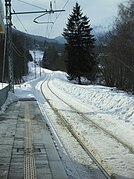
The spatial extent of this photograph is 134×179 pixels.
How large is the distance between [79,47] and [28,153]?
2140 inches

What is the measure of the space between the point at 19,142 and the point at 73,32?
178ft

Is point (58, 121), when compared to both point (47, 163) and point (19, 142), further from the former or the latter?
point (47, 163)

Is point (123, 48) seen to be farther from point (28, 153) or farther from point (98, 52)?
point (28, 153)

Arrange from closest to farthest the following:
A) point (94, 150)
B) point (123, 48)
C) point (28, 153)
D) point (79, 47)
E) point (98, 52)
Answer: point (28, 153), point (94, 150), point (123, 48), point (98, 52), point (79, 47)

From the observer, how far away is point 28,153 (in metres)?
9.12

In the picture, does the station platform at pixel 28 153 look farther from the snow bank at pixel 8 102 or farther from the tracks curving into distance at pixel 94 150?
the snow bank at pixel 8 102

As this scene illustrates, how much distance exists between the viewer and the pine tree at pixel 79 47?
6222 centimetres

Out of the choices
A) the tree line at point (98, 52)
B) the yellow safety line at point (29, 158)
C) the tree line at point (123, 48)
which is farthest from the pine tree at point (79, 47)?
the yellow safety line at point (29, 158)

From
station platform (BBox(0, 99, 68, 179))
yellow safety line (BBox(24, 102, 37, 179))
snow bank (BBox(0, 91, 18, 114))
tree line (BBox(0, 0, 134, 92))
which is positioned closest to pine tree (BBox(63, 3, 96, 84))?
tree line (BBox(0, 0, 134, 92))

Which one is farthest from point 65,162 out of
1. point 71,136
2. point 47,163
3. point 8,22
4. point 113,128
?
point 8,22

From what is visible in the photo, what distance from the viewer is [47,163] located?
818cm

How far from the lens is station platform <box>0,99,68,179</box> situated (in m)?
7.32

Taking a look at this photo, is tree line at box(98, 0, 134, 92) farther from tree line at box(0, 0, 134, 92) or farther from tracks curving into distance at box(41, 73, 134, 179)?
tracks curving into distance at box(41, 73, 134, 179)

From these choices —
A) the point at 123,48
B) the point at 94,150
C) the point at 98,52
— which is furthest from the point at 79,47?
the point at 94,150
